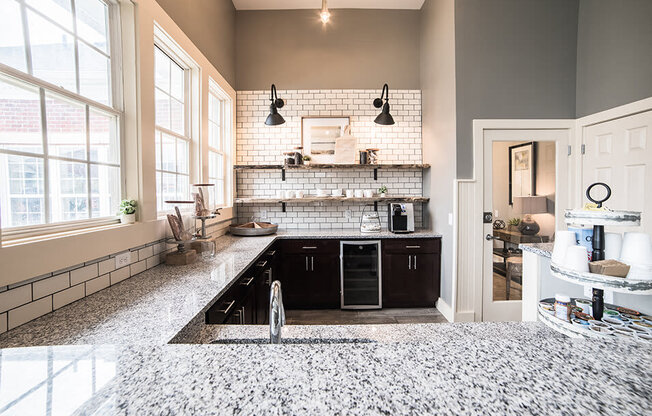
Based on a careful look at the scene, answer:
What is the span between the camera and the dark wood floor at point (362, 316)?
3180 mm

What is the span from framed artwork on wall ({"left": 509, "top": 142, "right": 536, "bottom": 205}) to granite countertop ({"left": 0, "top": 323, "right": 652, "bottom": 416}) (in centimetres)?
285

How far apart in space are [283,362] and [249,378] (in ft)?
0.23

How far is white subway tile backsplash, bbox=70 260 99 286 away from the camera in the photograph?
4.40 feet

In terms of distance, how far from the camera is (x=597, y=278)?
997 mm

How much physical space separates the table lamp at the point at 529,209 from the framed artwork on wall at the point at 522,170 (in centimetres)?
6

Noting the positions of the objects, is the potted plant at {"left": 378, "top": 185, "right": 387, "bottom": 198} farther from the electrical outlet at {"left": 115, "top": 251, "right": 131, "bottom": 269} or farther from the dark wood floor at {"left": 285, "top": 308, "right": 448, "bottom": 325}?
the electrical outlet at {"left": 115, "top": 251, "right": 131, "bottom": 269}

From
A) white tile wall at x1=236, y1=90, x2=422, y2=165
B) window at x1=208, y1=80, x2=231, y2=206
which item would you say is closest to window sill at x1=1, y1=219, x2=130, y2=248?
window at x1=208, y1=80, x2=231, y2=206

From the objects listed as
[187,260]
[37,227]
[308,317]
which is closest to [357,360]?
[37,227]

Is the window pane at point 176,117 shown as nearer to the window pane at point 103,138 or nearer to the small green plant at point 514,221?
the window pane at point 103,138

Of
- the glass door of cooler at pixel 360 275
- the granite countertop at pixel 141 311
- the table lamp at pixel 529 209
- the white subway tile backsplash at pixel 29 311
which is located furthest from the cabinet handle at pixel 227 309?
the table lamp at pixel 529 209

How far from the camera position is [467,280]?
3.08 metres

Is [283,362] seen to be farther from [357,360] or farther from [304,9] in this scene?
[304,9]

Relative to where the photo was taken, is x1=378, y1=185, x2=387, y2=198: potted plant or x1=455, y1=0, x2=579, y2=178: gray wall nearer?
x1=455, y1=0, x2=579, y2=178: gray wall

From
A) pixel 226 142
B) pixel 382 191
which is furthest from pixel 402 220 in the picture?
pixel 226 142
